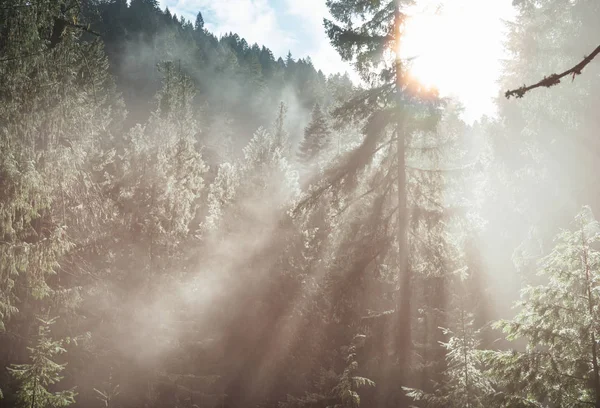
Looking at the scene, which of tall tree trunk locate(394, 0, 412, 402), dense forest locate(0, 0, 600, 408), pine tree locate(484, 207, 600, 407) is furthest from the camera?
tall tree trunk locate(394, 0, 412, 402)

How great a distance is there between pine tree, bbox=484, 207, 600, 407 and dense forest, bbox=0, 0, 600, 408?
1.4 inches

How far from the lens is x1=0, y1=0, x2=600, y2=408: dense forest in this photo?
6.80 meters

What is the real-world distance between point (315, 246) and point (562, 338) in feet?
24.7

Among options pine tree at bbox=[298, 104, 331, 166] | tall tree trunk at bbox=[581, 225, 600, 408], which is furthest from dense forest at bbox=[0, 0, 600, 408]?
pine tree at bbox=[298, 104, 331, 166]

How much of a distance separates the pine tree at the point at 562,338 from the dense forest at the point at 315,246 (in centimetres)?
4

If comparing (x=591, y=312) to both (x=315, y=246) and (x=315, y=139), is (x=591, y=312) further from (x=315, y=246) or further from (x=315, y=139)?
(x=315, y=139)

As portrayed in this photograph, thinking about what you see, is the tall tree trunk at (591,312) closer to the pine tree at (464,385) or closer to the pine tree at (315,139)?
the pine tree at (464,385)

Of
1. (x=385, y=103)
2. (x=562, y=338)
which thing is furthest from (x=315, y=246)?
(x=562, y=338)

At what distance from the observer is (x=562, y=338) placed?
634 cm

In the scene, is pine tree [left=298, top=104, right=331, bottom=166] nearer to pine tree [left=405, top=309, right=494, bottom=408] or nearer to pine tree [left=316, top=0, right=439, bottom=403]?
pine tree [left=316, top=0, right=439, bottom=403]

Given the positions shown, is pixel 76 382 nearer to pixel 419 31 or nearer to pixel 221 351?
pixel 221 351

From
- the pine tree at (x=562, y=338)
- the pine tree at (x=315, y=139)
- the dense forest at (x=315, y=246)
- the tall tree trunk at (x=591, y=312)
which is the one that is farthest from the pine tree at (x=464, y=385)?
the pine tree at (x=315, y=139)

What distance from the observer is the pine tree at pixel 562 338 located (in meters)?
6.07

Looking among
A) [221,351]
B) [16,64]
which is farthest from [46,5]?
[221,351]
